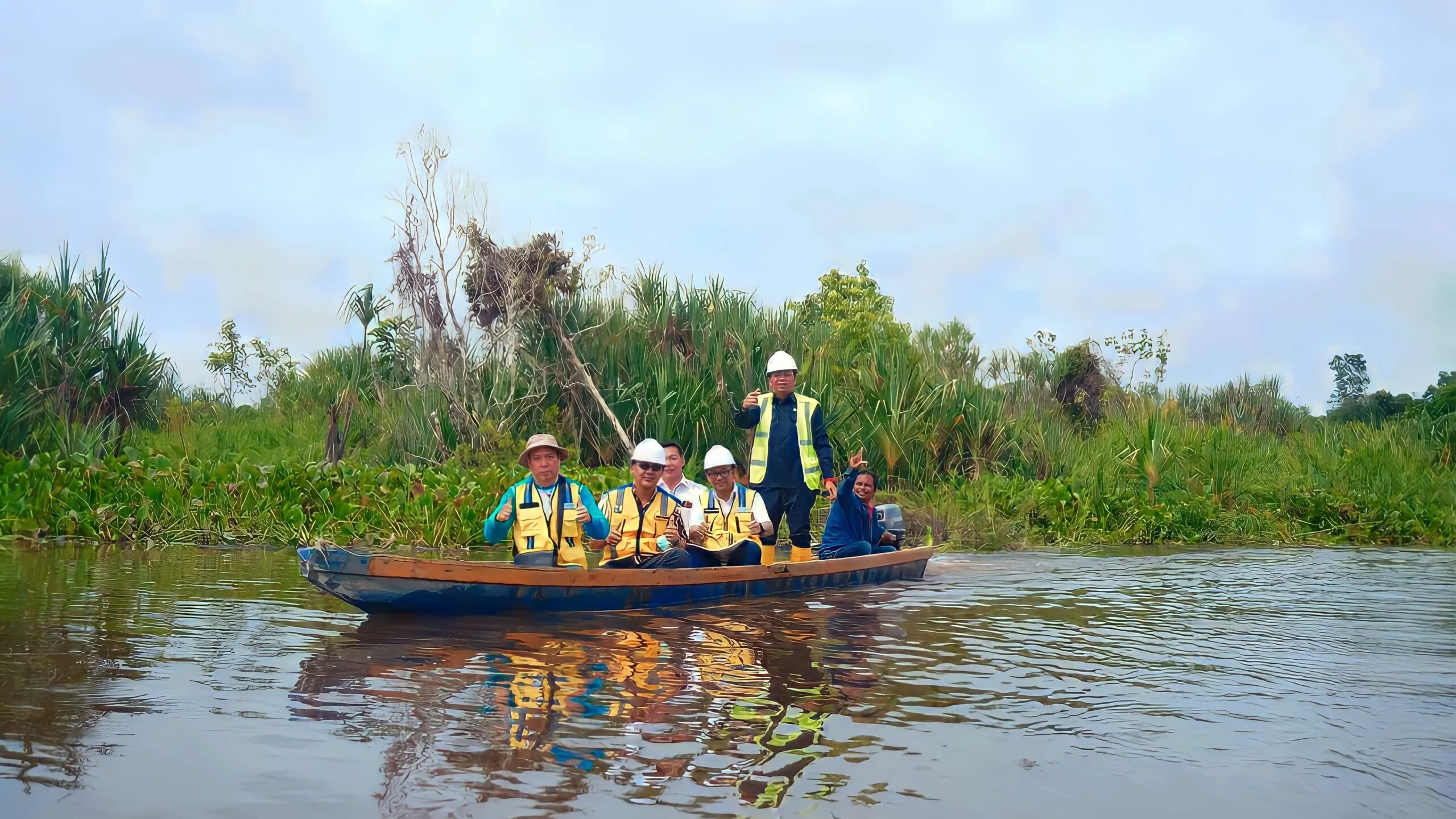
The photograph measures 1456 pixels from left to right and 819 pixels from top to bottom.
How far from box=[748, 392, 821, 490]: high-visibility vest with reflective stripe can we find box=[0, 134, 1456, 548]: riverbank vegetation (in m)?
3.72

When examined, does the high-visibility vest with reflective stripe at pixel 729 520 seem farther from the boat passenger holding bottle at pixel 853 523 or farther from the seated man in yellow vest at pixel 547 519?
the seated man in yellow vest at pixel 547 519

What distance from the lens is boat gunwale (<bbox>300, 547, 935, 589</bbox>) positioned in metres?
7.64

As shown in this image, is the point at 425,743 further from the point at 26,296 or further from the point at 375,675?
the point at 26,296

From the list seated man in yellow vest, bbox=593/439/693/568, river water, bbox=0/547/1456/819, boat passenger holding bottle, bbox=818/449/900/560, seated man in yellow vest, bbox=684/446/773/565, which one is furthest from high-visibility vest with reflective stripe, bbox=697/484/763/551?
boat passenger holding bottle, bbox=818/449/900/560

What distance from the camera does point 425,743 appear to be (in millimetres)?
4809

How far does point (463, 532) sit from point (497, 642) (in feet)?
17.8

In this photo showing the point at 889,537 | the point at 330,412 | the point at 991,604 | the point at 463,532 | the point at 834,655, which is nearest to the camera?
the point at 834,655

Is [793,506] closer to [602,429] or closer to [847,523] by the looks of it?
[847,523]

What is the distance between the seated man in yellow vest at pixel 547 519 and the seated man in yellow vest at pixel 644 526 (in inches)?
15.1

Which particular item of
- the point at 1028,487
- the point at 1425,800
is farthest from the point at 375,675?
the point at 1028,487

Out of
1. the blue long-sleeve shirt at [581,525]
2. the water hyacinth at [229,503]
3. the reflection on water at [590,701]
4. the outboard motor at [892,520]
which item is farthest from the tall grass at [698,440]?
the reflection on water at [590,701]

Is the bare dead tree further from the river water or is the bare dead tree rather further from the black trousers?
the river water

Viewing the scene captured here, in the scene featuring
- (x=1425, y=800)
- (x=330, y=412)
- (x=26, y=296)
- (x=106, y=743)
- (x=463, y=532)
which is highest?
(x=26, y=296)

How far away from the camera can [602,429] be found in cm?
1703
